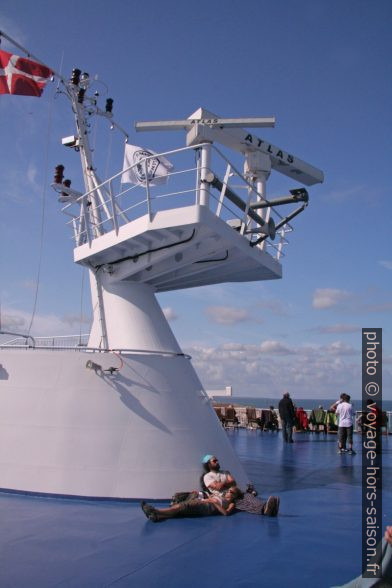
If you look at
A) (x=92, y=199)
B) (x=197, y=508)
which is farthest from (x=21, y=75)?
(x=197, y=508)

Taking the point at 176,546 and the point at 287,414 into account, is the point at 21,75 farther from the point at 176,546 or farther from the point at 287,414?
the point at 287,414

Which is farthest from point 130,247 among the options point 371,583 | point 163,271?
point 371,583

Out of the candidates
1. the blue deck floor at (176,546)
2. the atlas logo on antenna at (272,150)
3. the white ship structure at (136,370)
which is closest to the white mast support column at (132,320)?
the white ship structure at (136,370)

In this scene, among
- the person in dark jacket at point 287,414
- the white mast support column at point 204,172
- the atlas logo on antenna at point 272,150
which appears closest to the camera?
the white mast support column at point 204,172

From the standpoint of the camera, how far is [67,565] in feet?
17.3

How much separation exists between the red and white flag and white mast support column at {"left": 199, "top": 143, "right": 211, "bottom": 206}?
4640 mm

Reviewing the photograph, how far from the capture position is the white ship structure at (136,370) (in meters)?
8.20

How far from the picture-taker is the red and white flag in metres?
10.7

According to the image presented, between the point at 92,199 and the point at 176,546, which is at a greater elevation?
the point at 92,199

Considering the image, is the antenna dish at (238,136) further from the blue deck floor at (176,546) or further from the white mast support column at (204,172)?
the blue deck floor at (176,546)

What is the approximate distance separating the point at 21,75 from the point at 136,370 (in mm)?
6453

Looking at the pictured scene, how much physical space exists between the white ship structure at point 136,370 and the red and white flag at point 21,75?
285 cm

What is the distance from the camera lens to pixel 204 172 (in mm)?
8227

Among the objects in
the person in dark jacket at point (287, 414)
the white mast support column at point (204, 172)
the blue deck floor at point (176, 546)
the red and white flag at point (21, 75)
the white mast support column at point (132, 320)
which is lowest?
the blue deck floor at point (176, 546)
